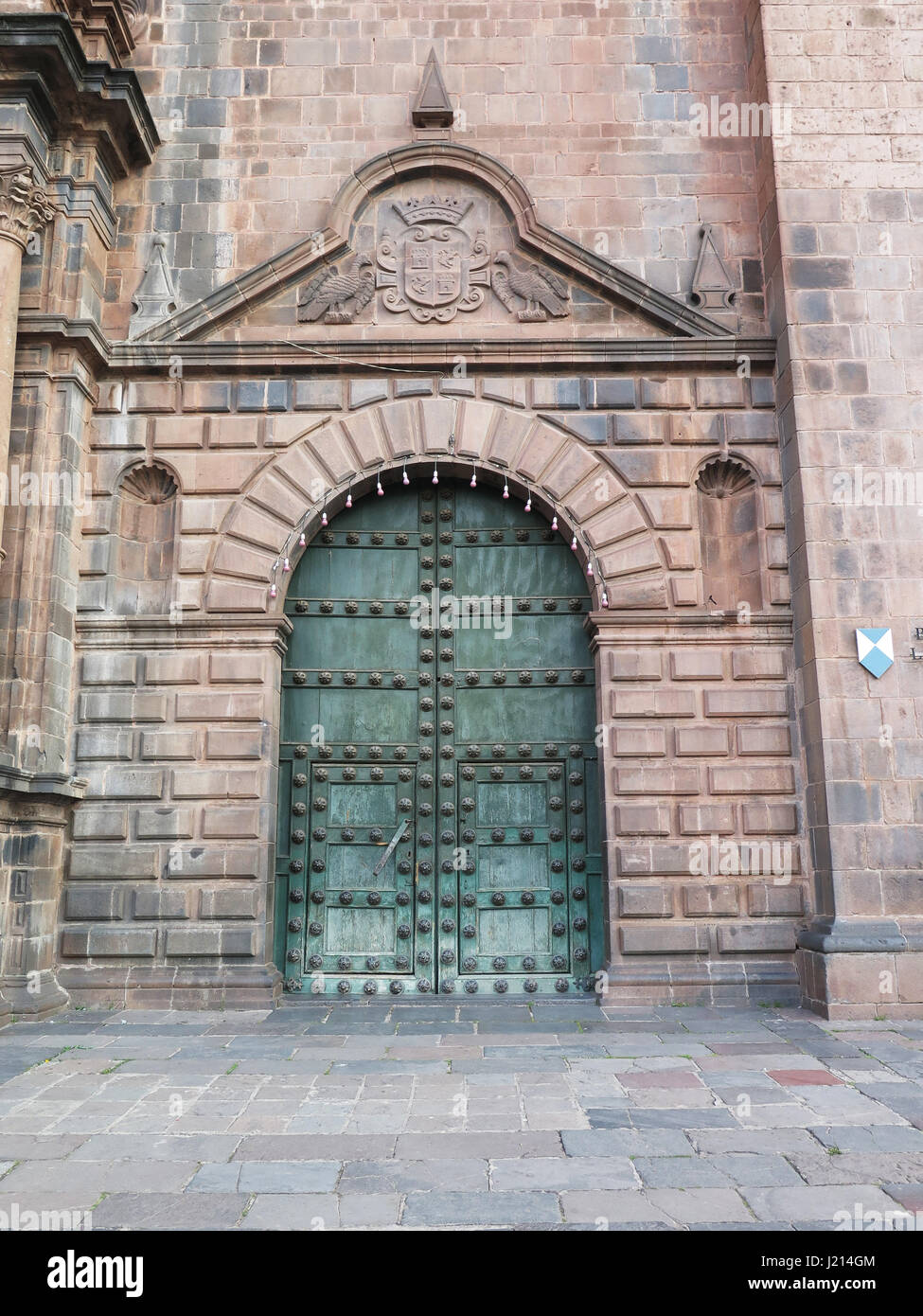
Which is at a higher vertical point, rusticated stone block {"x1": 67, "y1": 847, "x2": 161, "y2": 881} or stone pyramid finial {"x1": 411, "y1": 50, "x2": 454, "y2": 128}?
stone pyramid finial {"x1": 411, "y1": 50, "x2": 454, "y2": 128}

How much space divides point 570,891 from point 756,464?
4284 mm

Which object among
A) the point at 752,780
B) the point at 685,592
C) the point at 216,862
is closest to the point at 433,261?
the point at 685,592

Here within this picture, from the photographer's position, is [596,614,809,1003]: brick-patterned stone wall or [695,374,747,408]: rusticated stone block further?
[695,374,747,408]: rusticated stone block

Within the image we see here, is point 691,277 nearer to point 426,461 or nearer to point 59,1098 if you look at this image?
point 426,461

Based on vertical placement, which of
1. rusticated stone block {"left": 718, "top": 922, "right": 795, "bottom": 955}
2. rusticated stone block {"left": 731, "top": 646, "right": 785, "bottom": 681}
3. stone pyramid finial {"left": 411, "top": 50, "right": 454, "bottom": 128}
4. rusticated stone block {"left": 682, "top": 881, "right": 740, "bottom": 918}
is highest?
stone pyramid finial {"left": 411, "top": 50, "right": 454, "bottom": 128}

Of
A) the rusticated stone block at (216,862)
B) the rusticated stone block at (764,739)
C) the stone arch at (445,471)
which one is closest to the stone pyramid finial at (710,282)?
the stone arch at (445,471)

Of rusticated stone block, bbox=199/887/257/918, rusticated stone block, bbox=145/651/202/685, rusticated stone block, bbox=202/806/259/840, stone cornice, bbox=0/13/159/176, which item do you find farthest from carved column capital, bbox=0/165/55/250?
rusticated stone block, bbox=199/887/257/918

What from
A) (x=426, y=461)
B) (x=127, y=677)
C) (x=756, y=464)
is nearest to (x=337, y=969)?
(x=127, y=677)

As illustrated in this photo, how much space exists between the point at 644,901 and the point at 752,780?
142 cm

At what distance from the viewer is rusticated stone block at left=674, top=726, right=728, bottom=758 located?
905 centimetres

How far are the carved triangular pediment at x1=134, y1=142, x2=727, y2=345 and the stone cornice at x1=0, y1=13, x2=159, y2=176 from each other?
1.73m

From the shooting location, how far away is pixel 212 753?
29.5ft

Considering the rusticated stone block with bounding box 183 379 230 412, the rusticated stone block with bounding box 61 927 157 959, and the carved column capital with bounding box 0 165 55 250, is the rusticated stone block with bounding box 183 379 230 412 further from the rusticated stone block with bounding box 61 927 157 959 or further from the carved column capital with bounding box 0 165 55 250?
the rusticated stone block with bounding box 61 927 157 959

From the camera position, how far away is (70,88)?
9.28m
